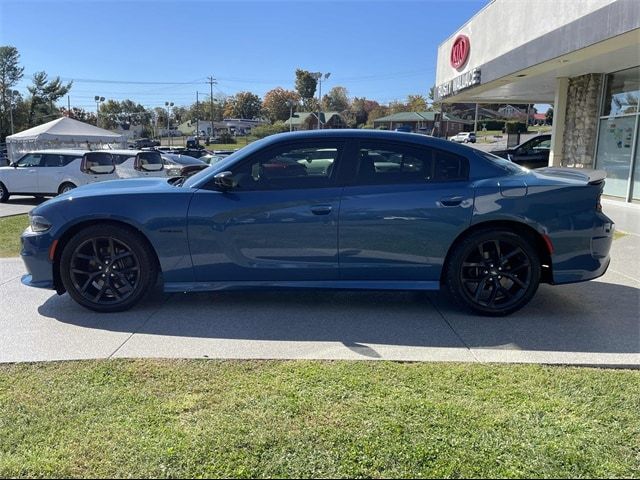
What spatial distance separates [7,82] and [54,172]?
211 feet

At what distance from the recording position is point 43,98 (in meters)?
73.8

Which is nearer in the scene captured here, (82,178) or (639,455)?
(639,455)

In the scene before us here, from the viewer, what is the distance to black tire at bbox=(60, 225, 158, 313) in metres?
4.30

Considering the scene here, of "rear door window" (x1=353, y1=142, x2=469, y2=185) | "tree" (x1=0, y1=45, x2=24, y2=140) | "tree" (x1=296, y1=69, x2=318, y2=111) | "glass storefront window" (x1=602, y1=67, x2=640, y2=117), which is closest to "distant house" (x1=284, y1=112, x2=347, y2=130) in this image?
"tree" (x1=296, y1=69, x2=318, y2=111)

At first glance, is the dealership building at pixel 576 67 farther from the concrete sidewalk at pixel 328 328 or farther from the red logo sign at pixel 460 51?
the concrete sidewalk at pixel 328 328

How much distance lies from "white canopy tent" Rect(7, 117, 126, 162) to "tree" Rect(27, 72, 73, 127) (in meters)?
50.6

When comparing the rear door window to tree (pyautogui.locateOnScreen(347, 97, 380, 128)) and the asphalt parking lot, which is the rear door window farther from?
tree (pyautogui.locateOnScreen(347, 97, 380, 128))

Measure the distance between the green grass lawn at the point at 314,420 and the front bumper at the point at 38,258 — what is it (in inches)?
43.8

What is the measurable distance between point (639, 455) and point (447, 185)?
2.43 m

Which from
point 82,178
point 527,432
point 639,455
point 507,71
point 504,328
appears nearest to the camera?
point 639,455

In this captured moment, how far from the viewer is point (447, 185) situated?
4301 mm

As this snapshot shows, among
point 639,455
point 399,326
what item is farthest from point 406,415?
point 399,326

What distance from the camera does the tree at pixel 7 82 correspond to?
6488 cm

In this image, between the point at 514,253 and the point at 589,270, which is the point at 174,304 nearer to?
the point at 514,253
